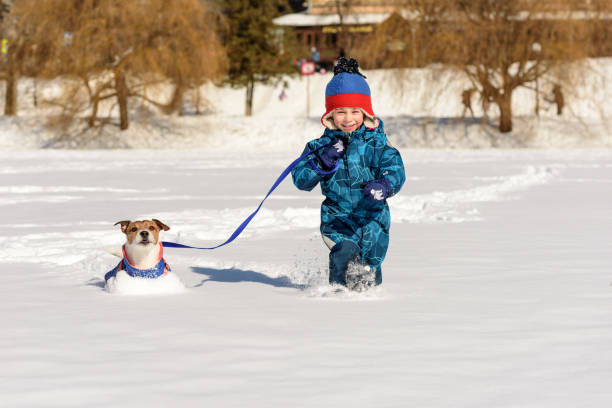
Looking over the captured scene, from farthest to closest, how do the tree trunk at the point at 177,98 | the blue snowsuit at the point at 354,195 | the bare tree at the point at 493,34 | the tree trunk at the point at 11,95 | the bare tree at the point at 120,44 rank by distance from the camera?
the tree trunk at the point at 11,95 → the tree trunk at the point at 177,98 → the bare tree at the point at 120,44 → the bare tree at the point at 493,34 → the blue snowsuit at the point at 354,195

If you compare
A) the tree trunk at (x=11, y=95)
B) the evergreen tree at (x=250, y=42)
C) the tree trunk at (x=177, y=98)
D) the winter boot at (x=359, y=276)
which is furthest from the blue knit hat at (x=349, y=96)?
the evergreen tree at (x=250, y=42)

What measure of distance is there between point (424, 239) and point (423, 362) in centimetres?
541

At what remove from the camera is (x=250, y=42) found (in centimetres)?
4766

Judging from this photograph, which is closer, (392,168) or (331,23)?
→ (392,168)

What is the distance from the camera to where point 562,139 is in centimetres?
3653

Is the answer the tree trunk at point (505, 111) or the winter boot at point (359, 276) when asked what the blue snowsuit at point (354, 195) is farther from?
the tree trunk at point (505, 111)

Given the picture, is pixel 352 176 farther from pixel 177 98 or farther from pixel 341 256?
pixel 177 98

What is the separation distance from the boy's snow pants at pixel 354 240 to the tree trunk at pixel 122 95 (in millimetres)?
30355

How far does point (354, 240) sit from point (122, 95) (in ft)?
102

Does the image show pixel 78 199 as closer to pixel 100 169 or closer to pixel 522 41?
pixel 100 169

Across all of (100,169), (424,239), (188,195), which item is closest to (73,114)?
(100,169)

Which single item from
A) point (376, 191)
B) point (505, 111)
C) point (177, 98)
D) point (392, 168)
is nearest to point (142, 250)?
point (376, 191)

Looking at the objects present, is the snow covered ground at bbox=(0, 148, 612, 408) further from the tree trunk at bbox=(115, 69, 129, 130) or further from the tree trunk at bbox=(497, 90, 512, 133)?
the tree trunk at bbox=(497, 90, 512, 133)

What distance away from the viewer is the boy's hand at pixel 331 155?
242 inches
